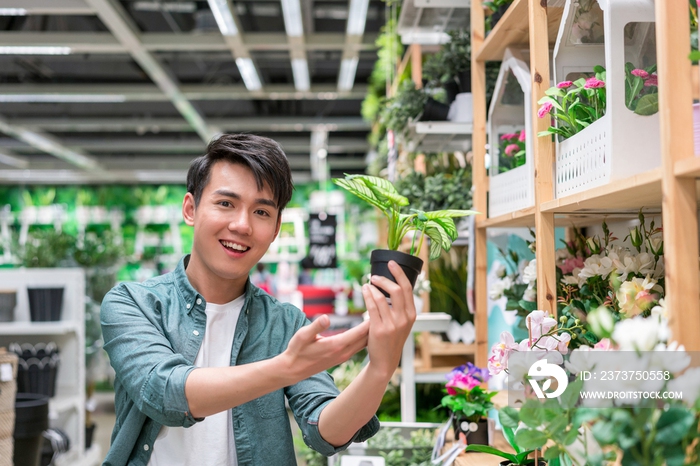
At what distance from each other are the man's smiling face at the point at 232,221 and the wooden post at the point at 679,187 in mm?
928

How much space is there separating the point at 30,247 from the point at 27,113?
3622 mm

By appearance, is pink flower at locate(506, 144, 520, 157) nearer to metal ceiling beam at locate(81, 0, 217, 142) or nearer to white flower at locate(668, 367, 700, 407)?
white flower at locate(668, 367, 700, 407)

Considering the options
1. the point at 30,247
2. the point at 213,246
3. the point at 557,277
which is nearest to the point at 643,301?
the point at 557,277

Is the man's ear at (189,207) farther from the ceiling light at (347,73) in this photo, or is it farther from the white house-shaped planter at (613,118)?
the ceiling light at (347,73)

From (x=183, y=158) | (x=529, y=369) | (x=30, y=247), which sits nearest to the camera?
(x=529, y=369)

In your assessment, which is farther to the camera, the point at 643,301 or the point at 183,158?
the point at 183,158

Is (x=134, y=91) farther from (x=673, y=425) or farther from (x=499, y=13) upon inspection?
(x=673, y=425)

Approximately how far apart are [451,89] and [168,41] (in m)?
3.35

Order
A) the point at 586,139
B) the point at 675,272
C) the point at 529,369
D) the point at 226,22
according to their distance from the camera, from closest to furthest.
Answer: the point at 675,272 < the point at 529,369 < the point at 586,139 < the point at 226,22

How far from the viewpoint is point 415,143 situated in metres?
3.35

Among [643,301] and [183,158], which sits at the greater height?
[183,158]

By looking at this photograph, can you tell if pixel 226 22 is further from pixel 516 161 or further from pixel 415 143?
pixel 516 161

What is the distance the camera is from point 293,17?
524 cm

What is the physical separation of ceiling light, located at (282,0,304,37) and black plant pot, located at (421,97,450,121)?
222 centimetres
